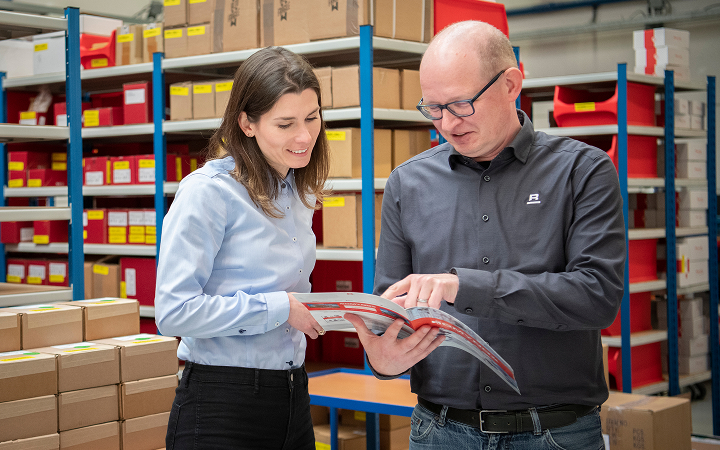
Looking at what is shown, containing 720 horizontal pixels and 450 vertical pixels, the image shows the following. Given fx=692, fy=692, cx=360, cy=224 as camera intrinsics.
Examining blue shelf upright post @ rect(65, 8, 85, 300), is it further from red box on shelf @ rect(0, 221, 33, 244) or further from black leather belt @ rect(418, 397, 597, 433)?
black leather belt @ rect(418, 397, 597, 433)

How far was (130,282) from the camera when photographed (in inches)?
187

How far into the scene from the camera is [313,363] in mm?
4410

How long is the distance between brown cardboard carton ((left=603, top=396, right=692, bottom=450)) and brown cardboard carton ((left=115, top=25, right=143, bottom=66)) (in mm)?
3758

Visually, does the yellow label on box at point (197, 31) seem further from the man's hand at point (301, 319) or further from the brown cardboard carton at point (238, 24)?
the man's hand at point (301, 319)

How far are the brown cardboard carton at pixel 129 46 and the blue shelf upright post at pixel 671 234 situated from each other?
3777 mm

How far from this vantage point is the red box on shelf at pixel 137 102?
465cm

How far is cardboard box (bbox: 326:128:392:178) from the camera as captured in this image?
3576 mm

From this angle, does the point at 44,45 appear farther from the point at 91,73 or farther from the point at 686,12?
the point at 686,12

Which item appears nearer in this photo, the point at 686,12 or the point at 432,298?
the point at 432,298

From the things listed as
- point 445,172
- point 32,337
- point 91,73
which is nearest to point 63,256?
point 91,73

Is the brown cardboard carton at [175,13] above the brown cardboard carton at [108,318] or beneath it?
above

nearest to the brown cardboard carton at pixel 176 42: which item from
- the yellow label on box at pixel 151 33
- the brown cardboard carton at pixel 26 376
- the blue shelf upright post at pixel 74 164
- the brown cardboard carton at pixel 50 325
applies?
the yellow label on box at pixel 151 33

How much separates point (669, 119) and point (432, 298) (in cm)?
437

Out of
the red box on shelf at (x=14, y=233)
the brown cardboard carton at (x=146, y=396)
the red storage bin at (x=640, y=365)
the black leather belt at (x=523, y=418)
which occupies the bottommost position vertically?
the red storage bin at (x=640, y=365)
